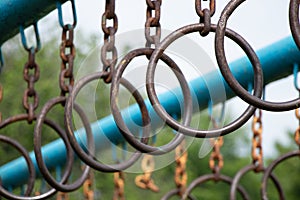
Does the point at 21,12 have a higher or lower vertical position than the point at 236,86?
higher

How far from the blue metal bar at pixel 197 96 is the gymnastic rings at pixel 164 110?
0.29m

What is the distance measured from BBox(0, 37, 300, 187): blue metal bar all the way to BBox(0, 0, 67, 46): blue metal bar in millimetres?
233

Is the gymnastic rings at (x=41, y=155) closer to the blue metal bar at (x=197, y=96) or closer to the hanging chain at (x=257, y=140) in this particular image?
the blue metal bar at (x=197, y=96)

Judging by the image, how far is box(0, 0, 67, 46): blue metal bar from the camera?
164cm

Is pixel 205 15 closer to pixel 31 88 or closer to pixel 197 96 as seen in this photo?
pixel 31 88

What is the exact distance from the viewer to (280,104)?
44.2 inches

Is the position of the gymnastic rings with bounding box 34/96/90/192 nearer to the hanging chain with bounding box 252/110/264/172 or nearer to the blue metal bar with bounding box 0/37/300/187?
the blue metal bar with bounding box 0/37/300/187

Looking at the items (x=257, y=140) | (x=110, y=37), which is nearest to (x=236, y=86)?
(x=110, y=37)

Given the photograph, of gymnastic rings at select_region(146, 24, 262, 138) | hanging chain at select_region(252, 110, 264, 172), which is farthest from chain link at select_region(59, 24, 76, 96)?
hanging chain at select_region(252, 110, 264, 172)

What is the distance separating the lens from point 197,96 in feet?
7.00

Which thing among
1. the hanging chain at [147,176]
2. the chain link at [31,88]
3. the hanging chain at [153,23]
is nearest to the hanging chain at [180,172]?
the hanging chain at [147,176]

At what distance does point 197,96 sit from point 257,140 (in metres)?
0.17

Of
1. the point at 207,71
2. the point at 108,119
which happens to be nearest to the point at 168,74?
the point at 207,71

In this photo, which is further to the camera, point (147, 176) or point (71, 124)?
point (147, 176)
